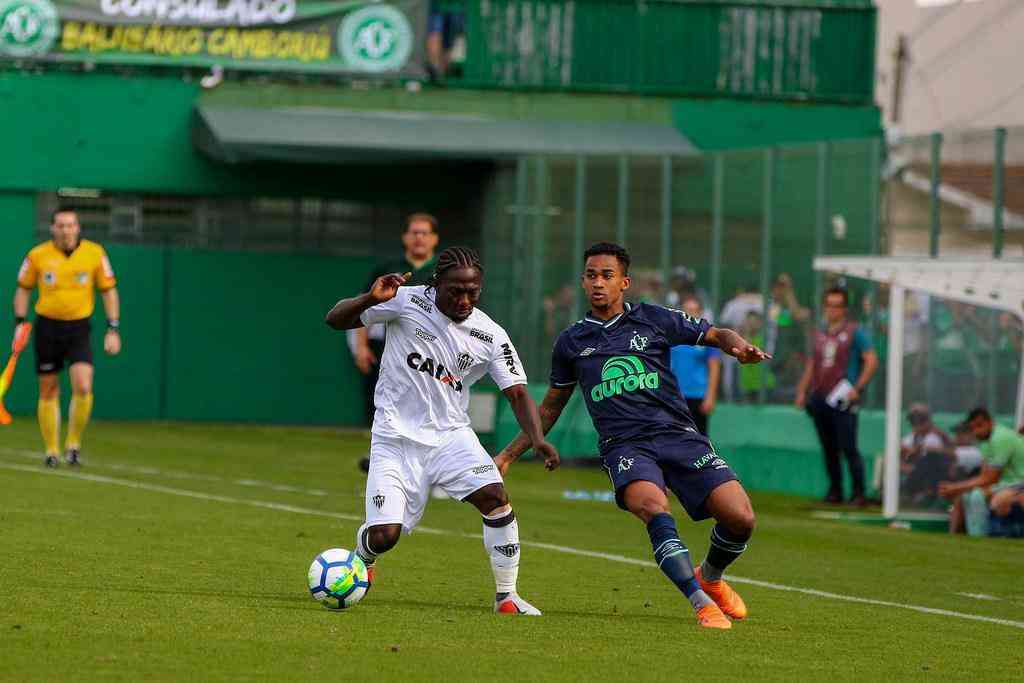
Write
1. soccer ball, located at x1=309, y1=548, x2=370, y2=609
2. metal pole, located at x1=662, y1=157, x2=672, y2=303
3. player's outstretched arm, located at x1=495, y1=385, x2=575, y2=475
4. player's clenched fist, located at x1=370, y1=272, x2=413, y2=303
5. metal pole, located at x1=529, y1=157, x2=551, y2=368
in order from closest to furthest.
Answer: player's clenched fist, located at x1=370, y1=272, x2=413, y2=303 → soccer ball, located at x1=309, y1=548, x2=370, y2=609 → player's outstretched arm, located at x1=495, y1=385, x2=575, y2=475 → metal pole, located at x1=662, y1=157, x2=672, y2=303 → metal pole, located at x1=529, y1=157, x2=551, y2=368

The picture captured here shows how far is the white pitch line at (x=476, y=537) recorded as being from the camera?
1131 centimetres

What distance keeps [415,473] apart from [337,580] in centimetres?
73

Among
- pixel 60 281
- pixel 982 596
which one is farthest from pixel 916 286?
pixel 60 281

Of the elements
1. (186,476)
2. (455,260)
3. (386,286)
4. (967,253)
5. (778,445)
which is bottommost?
(186,476)

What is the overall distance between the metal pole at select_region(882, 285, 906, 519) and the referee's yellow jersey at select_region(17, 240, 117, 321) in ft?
23.0

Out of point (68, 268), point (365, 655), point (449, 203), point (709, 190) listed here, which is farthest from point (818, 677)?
point (449, 203)

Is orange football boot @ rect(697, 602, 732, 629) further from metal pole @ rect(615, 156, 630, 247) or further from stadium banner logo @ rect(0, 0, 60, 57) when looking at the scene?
stadium banner logo @ rect(0, 0, 60, 57)

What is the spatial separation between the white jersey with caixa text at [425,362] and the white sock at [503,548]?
0.49 metres

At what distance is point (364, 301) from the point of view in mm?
9680

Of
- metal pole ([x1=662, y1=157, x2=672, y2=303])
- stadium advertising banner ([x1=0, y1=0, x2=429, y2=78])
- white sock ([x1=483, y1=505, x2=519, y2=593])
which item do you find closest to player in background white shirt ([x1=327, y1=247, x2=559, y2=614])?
white sock ([x1=483, y1=505, x2=519, y2=593])

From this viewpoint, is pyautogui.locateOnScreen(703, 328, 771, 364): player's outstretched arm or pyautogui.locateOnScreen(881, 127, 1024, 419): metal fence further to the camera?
pyautogui.locateOnScreen(881, 127, 1024, 419): metal fence

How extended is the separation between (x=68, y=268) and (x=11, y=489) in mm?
3269

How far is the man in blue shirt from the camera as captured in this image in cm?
1021

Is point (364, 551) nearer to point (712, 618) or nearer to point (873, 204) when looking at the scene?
point (712, 618)
